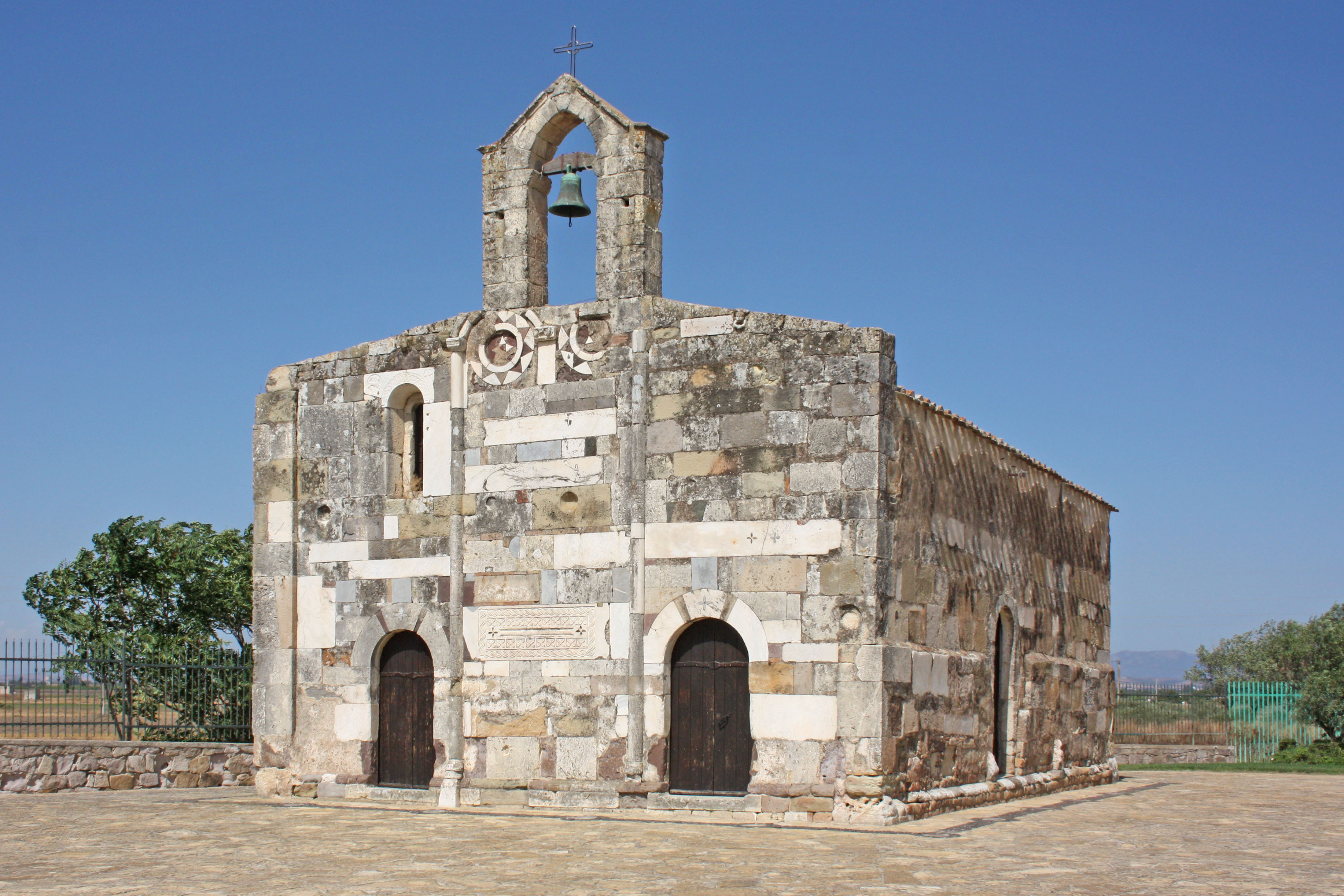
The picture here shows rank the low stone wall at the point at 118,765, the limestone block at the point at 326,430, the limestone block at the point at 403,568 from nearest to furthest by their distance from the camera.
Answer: the limestone block at the point at 403,568 < the limestone block at the point at 326,430 < the low stone wall at the point at 118,765

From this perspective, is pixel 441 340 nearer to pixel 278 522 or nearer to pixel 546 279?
pixel 546 279

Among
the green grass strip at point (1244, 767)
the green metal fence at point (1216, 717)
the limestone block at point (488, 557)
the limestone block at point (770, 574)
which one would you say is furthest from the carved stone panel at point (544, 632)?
the green metal fence at point (1216, 717)

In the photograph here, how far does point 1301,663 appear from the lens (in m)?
34.0

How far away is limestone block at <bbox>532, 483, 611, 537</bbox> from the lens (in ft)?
45.8

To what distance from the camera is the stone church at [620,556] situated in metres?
12.9

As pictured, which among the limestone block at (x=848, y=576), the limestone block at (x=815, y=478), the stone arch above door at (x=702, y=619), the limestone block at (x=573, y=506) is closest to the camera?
the limestone block at (x=848, y=576)

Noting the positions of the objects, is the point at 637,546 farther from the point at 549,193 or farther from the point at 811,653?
the point at 549,193

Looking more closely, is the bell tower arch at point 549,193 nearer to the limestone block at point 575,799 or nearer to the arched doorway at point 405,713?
the arched doorway at point 405,713

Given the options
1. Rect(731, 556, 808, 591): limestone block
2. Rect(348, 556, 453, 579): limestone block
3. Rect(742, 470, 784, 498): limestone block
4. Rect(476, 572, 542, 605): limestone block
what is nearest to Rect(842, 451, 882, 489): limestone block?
Rect(742, 470, 784, 498): limestone block

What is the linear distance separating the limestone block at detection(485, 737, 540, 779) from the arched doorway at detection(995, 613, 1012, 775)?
5385 millimetres

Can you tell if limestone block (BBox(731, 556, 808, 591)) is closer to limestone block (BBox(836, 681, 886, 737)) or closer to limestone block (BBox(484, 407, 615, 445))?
limestone block (BBox(836, 681, 886, 737))

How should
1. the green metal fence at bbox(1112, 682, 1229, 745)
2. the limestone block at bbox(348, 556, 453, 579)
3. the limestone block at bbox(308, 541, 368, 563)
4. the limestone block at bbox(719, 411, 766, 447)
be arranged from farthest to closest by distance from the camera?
1. the green metal fence at bbox(1112, 682, 1229, 745)
2. the limestone block at bbox(308, 541, 368, 563)
3. the limestone block at bbox(348, 556, 453, 579)
4. the limestone block at bbox(719, 411, 766, 447)

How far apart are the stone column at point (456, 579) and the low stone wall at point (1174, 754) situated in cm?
1528

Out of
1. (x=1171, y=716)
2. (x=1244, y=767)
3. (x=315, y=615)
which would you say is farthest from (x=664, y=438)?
(x=1171, y=716)
